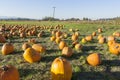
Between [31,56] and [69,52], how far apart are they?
1598 mm

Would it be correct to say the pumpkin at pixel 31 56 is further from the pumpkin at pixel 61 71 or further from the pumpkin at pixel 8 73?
the pumpkin at pixel 8 73

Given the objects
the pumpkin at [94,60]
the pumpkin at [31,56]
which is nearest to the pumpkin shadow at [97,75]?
the pumpkin at [94,60]

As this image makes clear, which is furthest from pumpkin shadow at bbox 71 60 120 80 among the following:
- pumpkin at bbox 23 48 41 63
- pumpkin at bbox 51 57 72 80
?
pumpkin at bbox 23 48 41 63

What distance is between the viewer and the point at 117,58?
8789 millimetres

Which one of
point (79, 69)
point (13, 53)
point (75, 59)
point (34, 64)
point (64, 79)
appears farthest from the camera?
point (13, 53)

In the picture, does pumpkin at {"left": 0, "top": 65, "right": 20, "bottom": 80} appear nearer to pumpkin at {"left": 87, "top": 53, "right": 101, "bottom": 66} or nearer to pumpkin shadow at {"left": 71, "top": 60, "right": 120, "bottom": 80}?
pumpkin shadow at {"left": 71, "top": 60, "right": 120, "bottom": 80}

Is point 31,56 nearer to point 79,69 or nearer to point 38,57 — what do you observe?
point 38,57

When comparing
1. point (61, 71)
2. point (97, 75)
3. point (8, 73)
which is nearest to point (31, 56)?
point (61, 71)

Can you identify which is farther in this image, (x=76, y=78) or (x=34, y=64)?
(x=34, y=64)

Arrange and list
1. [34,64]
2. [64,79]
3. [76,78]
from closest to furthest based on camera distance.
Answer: [64,79]
[76,78]
[34,64]

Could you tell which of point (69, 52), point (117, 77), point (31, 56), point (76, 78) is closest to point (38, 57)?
point (31, 56)

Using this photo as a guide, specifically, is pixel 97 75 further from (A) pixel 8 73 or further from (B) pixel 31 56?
(A) pixel 8 73

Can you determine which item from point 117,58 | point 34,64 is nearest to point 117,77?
point 117,58

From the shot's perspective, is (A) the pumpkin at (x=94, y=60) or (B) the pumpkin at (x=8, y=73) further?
(A) the pumpkin at (x=94, y=60)
